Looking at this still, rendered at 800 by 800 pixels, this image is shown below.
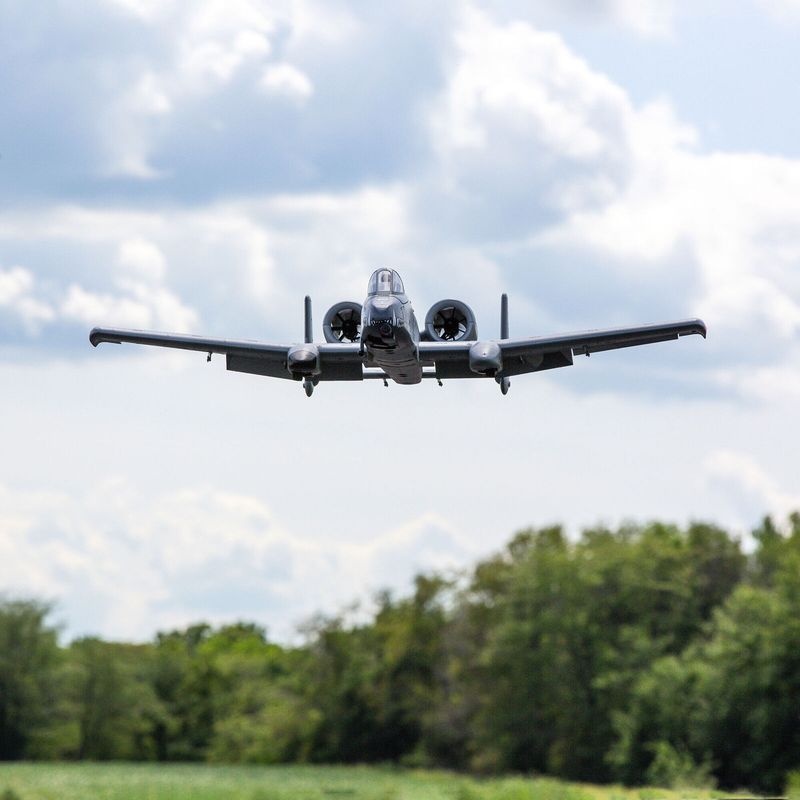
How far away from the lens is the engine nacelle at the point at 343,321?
114ft

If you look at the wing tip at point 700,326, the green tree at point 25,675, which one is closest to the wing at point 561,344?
the wing tip at point 700,326

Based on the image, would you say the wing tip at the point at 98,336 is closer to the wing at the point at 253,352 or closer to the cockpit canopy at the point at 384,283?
the wing at the point at 253,352

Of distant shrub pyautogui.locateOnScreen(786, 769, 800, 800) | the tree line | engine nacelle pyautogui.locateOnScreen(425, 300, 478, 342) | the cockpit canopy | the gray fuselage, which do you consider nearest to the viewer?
the gray fuselage

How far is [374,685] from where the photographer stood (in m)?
121

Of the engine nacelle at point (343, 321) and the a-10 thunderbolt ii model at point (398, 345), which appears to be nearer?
the a-10 thunderbolt ii model at point (398, 345)

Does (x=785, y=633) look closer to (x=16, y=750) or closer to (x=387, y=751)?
(x=387, y=751)

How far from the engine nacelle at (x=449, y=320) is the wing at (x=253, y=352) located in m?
2.52

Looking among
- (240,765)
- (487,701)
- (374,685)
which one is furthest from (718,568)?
(240,765)

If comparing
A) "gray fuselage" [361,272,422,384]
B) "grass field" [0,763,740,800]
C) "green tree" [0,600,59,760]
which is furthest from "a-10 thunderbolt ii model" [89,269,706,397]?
"green tree" [0,600,59,760]

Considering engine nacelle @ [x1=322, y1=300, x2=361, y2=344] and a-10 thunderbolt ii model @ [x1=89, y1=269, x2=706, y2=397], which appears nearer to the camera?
a-10 thunderbolt ii model @ [x1=89, y1=269, x2=706, y2=397]

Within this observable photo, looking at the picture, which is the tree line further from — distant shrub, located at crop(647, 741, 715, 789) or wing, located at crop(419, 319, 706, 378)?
wing, located at crop(419, 319, 706, 378)

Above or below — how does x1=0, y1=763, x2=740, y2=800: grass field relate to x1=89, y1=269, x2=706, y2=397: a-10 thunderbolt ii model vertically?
below

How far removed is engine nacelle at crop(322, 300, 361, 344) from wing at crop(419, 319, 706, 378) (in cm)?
292

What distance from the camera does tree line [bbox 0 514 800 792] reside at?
286 ft
